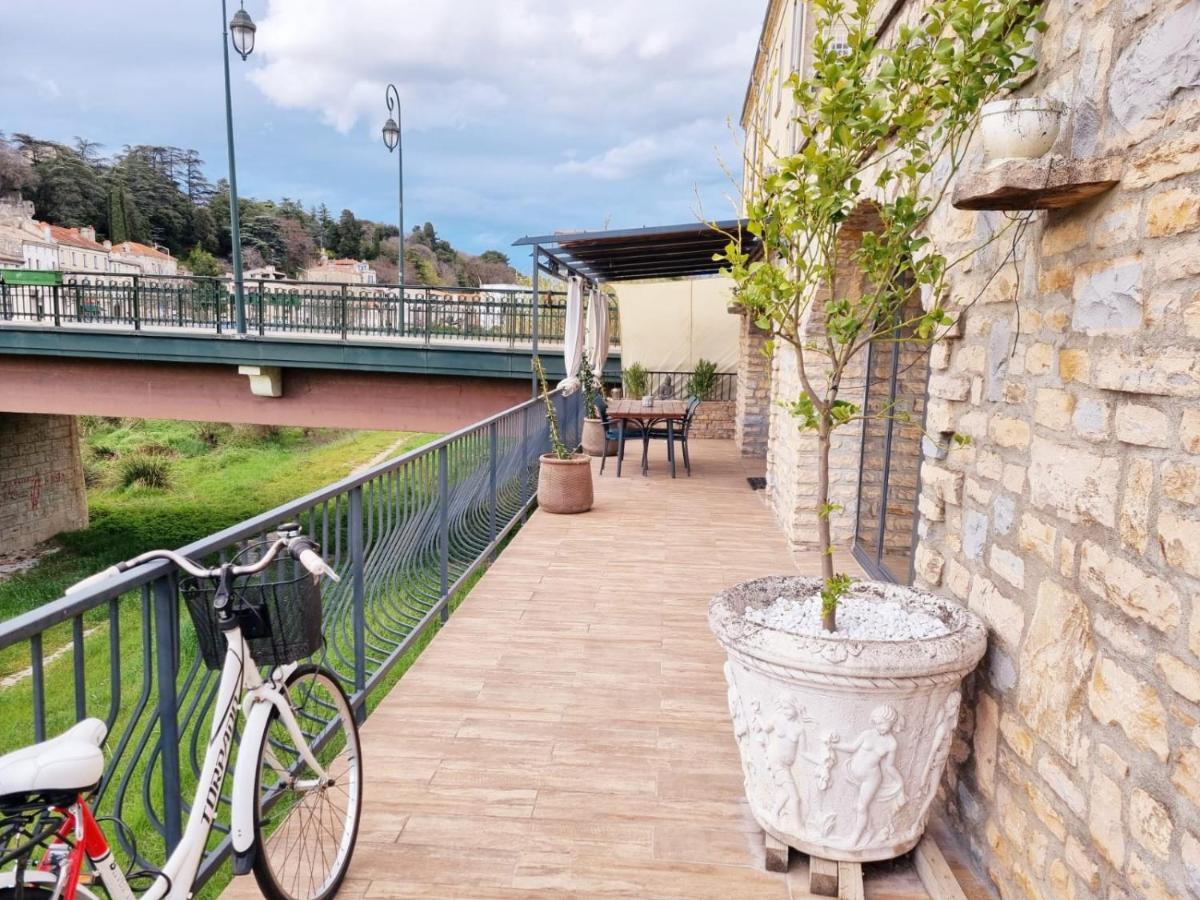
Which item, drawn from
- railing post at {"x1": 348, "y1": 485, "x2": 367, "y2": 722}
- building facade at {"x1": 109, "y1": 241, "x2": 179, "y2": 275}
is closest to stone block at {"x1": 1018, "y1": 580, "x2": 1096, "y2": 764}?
railing post at {"x1": 348, "y1": 485, "x2": 367, "y2": 722}

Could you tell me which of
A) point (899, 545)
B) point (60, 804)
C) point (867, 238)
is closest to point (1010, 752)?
point (867, 238)

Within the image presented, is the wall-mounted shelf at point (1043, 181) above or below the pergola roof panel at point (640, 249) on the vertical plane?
below

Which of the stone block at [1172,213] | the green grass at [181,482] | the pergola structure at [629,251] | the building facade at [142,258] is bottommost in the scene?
the green grass at [181,482]

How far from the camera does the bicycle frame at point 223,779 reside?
1370 millimetres

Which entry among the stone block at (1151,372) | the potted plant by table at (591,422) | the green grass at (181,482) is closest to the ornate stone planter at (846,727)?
the stone block at (1151,372)

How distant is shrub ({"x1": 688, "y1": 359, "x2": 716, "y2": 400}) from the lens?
43.0ft

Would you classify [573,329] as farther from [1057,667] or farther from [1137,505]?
[1137,505]

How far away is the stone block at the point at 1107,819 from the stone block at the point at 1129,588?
1.29 feet

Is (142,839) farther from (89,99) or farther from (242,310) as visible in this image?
(89,99)

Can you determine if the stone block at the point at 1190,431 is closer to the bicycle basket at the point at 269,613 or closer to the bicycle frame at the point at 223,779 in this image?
the bicycle basket at the point at 269,613

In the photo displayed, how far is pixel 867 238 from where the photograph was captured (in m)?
2.37

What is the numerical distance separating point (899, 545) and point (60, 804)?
4853mm

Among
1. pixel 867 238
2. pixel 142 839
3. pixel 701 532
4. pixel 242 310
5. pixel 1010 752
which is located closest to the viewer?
pixel 1010 752

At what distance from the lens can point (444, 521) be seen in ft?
15.0
